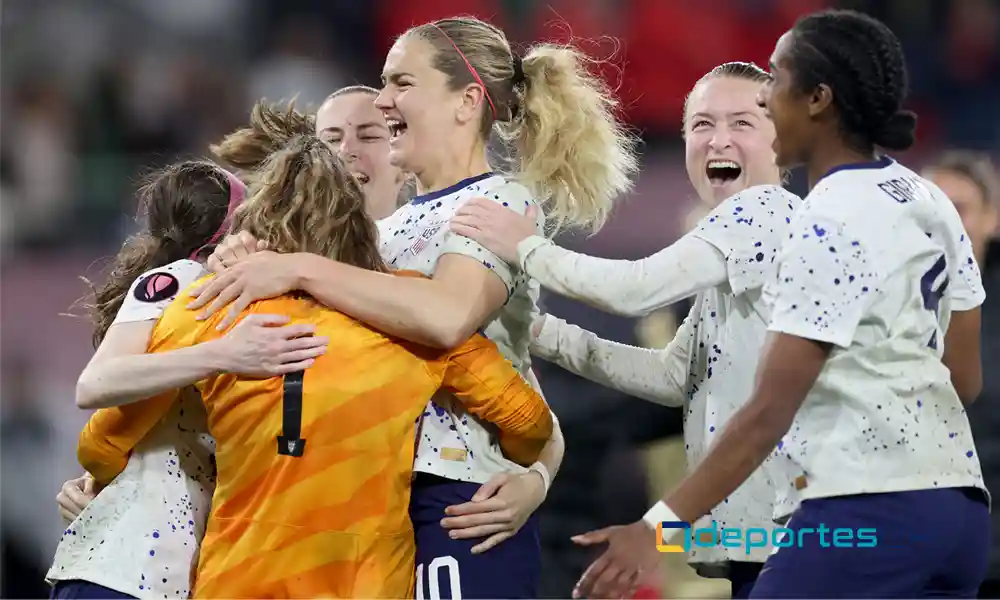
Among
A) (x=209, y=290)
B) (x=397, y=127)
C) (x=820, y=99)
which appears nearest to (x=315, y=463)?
(x=209, y=290)

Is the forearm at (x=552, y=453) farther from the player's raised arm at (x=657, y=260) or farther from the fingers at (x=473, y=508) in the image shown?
the player's raised arm at (x=657, y=260)

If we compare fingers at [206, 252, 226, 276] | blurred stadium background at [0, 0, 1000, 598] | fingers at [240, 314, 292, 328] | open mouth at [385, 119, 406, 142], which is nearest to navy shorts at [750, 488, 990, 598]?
fingers at [240, 314, 292, 328]

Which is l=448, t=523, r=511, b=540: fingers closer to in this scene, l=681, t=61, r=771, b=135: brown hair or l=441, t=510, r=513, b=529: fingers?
l=441, t=510, r=513, b=529: fingers

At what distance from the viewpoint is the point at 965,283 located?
8.14 feet

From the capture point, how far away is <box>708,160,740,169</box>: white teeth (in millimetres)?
3182

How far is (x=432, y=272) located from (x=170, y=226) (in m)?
0.58

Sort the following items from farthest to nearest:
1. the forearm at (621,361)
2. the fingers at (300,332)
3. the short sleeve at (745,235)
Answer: the forearm at (621,361) → the short sleeve at (745,235) → the fingers at (300,332)

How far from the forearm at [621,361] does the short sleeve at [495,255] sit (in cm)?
34

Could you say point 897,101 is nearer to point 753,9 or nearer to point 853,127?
point 853,127

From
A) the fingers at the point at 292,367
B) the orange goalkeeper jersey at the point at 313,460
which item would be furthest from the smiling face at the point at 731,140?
the fingers at the point at 292,367

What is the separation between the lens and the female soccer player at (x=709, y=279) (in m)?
2.76

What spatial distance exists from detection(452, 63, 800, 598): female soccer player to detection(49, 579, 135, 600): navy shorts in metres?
1.03

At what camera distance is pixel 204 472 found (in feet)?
9.29

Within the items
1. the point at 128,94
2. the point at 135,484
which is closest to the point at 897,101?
the point at 135,484
